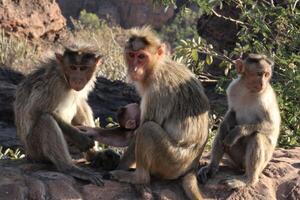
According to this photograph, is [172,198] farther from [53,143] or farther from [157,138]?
[53,143]

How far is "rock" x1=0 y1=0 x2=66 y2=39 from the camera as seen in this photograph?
14945mm

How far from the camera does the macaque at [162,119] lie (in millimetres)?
6066

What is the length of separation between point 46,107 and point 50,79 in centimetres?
31

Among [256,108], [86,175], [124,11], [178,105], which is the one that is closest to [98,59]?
[178,105]

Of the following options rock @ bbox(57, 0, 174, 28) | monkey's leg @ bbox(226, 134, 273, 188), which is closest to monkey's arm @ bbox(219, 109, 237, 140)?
monkey's leg @ bbox(226, 134, 273, 188)

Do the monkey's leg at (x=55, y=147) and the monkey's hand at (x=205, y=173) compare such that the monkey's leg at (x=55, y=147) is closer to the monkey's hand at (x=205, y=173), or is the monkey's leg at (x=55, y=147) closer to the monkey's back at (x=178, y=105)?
the monkey's back at (x=178, y=105)

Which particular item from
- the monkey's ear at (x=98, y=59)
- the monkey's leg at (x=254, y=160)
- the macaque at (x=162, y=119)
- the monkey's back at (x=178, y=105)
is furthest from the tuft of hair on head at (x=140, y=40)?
the monkey's leg at (x=254, y=160)

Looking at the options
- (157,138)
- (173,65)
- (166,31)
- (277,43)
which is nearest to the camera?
(157,138)

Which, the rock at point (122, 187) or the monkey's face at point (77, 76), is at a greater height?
the monkey's face at point (77, 76)

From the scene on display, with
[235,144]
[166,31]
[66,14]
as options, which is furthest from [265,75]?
[66,14]

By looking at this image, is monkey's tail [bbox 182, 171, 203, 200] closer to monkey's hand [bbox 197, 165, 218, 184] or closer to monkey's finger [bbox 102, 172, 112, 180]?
monkey's hand [bbox 197, 165, 218, 184]

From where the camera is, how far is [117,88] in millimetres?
11734

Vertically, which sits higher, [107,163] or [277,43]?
[277,43]

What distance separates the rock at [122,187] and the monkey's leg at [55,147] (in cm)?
8
